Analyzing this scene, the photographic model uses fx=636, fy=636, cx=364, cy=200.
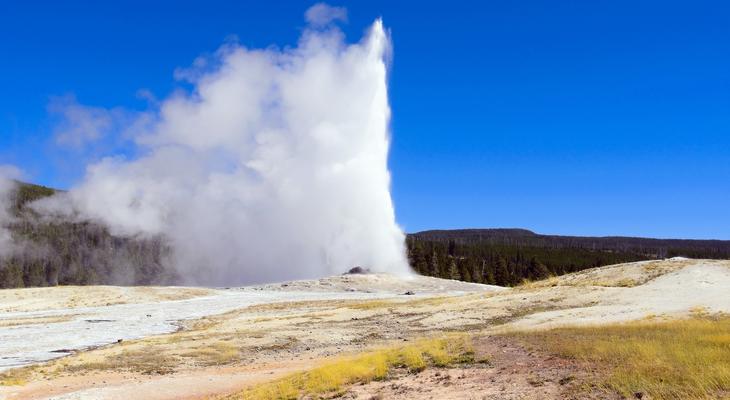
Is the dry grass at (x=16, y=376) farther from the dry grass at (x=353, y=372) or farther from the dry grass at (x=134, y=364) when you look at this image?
the dry grass at (x=353, y=372)

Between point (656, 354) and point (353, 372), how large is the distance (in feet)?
26.1

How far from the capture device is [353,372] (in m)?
18.1

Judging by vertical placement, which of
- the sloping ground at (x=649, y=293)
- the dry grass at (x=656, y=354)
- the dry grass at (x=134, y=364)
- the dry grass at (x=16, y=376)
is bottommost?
the dry grass at (x=16, y=376)

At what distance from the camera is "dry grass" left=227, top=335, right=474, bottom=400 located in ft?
55.2

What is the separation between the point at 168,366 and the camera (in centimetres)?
2467

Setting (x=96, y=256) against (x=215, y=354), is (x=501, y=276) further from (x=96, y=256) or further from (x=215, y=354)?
(x=96, y=256)

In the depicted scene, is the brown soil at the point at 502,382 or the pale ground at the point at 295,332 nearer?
the brown soil at the point at 502,382

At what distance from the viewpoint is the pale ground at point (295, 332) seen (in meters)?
17.0

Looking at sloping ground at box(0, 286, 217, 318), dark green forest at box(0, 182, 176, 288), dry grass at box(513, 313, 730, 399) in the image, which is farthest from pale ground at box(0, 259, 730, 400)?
dark green forest at box(0, 182, 176, 288)

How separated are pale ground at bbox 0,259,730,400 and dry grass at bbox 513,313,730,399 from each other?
1.11 metres

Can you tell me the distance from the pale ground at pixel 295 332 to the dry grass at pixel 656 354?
1.11 m

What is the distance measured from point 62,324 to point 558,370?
37704mm

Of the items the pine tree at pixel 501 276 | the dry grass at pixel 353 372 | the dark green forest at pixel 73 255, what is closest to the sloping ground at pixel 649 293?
the dry grass at pixel 353 372

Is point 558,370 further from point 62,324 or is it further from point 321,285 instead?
point 321,285
